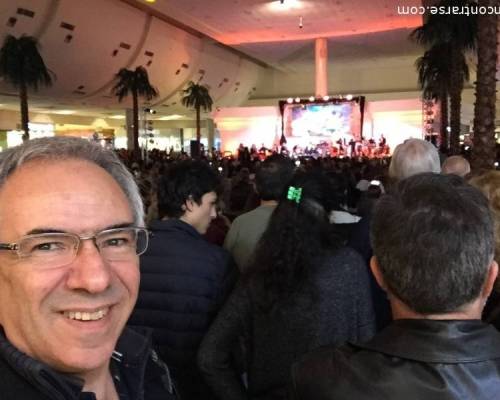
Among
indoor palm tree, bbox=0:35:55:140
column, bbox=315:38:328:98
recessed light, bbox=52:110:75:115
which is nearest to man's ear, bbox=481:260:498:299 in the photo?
indoor palm tree, bbox=0:35:55:140

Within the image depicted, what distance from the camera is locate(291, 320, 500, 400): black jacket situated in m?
1.12

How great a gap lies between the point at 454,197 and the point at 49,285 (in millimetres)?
837

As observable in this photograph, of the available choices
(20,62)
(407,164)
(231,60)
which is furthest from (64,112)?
(407,164)

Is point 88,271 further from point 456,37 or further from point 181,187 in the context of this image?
point 456,37

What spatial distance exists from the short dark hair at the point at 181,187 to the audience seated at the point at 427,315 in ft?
4.49

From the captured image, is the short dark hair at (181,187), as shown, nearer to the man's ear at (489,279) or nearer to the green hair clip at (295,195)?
the green hair clip at (295,195)

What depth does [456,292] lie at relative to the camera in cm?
118

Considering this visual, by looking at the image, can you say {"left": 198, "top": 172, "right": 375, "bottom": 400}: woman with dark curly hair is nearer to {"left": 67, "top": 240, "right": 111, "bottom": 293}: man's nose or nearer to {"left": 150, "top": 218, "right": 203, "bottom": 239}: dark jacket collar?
{"left": 150, "top": 218, "right": 203, "bottom": 239}: dark jacket collar

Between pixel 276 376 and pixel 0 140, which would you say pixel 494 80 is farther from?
pixel 0 140

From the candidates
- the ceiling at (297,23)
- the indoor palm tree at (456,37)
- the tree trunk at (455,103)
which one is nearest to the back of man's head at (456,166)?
the indoor palm tree at (456,37)

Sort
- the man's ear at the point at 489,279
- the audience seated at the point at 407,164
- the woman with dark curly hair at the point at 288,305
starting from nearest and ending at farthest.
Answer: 1. the man's ear at the point at 489,279
2. the woman with dark curly hair at the point at 288,305
3. the audience seated at the point at 407,164

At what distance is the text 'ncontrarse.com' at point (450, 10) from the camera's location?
7180 millimetres

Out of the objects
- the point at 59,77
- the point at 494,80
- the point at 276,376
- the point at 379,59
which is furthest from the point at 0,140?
the point at 276,376

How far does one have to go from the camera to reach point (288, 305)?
1.88 m
